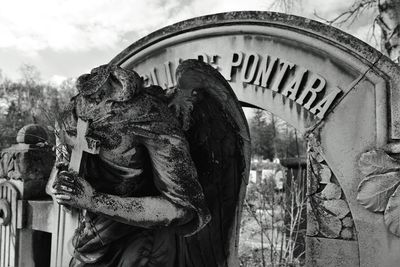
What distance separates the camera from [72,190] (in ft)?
4.61

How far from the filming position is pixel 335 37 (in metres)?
2.99

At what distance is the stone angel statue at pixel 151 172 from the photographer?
1455 mm

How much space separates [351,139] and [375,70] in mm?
519

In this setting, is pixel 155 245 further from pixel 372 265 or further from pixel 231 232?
pixel 372 265

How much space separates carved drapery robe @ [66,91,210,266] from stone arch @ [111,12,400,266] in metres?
1.83

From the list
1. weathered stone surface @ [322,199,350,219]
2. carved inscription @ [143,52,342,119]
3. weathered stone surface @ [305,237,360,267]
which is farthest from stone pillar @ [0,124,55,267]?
weathered stone surface @ [322,199,350,219]

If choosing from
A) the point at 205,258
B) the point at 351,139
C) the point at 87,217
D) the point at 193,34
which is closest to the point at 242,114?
the point at 205,258

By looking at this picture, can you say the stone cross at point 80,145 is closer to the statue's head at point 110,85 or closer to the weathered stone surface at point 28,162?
the statue's head at point 110,85

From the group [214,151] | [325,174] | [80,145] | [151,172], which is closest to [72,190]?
[80,145]

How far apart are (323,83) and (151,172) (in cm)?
192

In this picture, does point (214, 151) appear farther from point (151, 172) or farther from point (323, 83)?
point (323, 83)

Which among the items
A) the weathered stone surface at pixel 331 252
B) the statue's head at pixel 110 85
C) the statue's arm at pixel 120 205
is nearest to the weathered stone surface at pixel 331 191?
the weathered stone surface at pixel 331 252

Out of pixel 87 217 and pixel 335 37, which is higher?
pixel 335 37

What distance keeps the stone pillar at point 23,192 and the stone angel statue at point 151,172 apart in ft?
5.34
